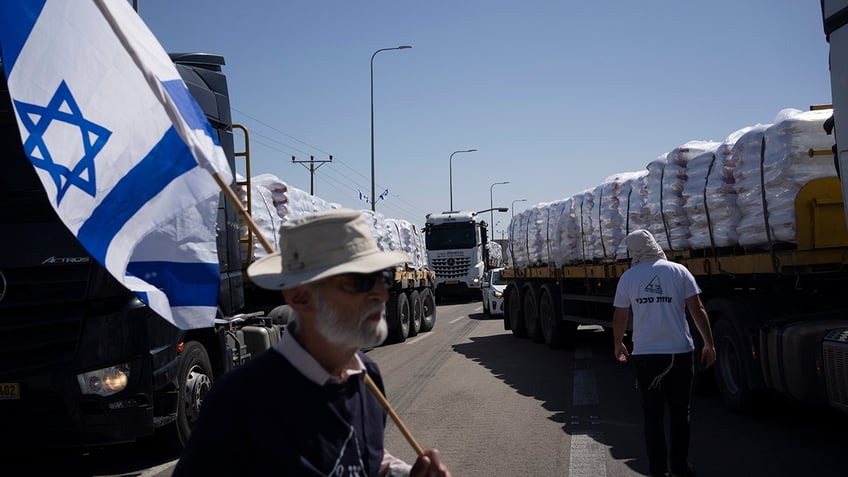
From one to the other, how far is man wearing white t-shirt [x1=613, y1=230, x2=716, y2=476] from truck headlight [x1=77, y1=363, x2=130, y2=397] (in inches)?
146

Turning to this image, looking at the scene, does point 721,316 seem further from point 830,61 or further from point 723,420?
point 830,61

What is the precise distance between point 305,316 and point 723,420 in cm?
680

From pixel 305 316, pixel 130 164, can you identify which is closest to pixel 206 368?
pixel 130 164

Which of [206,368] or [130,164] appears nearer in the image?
[130,164]

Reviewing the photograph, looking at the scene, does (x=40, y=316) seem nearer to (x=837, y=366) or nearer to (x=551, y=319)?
(x=837, y=366)

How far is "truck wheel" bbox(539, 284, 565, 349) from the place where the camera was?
15570 mm

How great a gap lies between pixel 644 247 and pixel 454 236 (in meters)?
28.1

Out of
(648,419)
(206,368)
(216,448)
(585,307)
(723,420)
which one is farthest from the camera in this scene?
(585,307)

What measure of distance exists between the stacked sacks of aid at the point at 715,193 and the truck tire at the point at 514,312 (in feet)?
13.8

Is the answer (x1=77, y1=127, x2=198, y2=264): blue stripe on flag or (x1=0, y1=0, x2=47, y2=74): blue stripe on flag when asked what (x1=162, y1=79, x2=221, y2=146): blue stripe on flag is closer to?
(x1=77, y1=127, x2=198, y2=264): blue stripe on flag

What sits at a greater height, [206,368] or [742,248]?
[742,248]

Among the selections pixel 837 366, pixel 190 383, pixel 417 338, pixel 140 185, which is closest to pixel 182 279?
pixel 140 185

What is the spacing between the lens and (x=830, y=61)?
6578mm

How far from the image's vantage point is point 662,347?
19.7 feet
